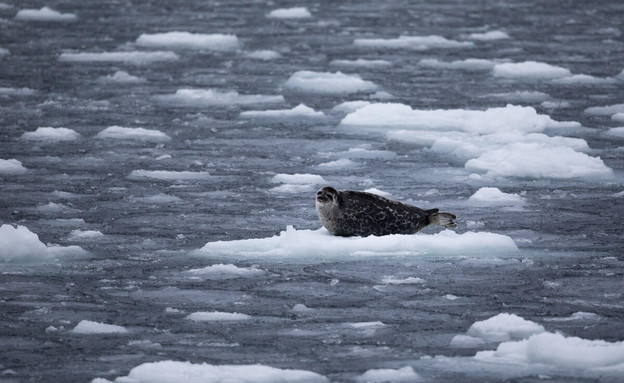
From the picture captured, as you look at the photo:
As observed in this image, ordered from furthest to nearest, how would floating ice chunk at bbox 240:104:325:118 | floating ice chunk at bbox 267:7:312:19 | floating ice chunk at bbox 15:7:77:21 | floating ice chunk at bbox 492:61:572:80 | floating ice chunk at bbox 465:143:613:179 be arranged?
floating ice chunk at bbox 267:7:312:19 → floating ice chunk at bbox 15:7:77:21 → floating ice chunk at bbox 492:61:572:80 → floating ice chunk at bbox 240:104:325:118 → floating ice chunk at bbox 465:143:613:179

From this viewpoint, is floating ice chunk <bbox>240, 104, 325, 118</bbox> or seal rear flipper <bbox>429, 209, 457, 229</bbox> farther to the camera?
floating ice chunk <bbox>240, 104, 325, 118</bbox>

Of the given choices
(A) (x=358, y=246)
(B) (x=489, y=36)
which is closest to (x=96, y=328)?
(A) (x=358, y=246)

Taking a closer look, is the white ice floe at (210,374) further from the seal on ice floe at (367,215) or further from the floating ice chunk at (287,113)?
the floating ice chunk at (287,113)

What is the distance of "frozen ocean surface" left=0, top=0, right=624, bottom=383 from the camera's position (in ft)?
18.4

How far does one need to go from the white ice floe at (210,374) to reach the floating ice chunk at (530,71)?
373 inches

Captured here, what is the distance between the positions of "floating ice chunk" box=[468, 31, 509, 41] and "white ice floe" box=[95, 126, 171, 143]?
7.22 meters

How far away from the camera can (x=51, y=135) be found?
11.0 m

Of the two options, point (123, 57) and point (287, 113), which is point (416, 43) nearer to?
point (123, 57)

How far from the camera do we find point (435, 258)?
283 inches

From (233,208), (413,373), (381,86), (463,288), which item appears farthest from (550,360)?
(381,86)

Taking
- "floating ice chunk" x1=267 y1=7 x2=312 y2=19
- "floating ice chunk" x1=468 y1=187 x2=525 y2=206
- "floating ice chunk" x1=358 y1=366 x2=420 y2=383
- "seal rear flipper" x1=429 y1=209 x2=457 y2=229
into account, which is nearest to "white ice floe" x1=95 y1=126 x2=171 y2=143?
"floating ice chunk" x1=468 y1=187 x2=525 y2=206

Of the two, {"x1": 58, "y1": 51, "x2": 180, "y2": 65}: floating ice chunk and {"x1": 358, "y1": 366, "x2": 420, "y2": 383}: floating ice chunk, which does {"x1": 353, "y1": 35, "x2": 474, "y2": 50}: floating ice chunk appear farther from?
{"x1": 358, "y1": 366, "x2": 420, "y2": 383}: floating ice chunk

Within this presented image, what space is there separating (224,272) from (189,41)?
10133 millimetres

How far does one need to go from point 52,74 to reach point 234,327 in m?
8.88
